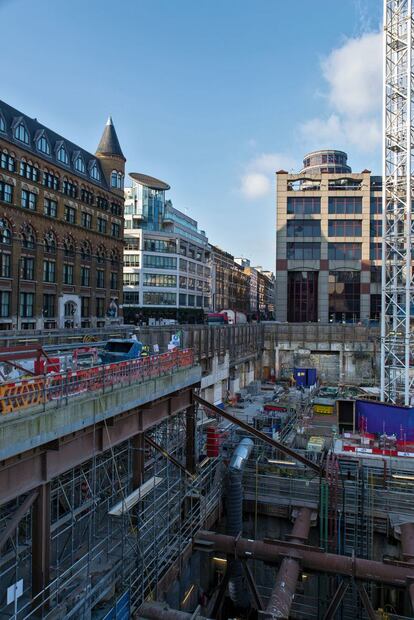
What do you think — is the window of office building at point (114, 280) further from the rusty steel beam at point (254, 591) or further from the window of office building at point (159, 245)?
the rusty steel beam at point (254, 591)

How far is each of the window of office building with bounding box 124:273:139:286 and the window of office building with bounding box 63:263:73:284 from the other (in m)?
30.8

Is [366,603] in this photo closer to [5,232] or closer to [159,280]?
[5,232]

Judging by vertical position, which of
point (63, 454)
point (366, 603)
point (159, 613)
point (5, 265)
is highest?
point (5, 265)

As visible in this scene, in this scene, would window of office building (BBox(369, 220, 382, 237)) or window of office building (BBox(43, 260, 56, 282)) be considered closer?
window of office building (BBox(43, 260, 56, 282))

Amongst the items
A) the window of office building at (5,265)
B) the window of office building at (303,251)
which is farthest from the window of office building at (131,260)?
the window of office building at (5,265)

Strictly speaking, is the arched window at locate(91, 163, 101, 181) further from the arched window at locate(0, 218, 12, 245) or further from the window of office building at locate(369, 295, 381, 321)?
the window of office building at locate(369, 295, 381, 321)

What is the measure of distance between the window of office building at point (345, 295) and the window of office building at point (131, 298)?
3430cm

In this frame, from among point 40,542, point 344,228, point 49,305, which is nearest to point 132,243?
point 49,305

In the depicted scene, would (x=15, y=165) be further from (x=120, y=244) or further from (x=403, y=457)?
(x=403, y=457)

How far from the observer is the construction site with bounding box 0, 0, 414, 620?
35.8 ft

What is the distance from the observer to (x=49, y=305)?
4916 cm

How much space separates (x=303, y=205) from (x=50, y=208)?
113 feet

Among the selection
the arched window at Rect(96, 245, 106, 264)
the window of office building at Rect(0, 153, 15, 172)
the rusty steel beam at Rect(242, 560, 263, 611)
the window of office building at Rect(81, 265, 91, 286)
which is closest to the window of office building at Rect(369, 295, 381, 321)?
the arched window at Rect(96, 245, 106, 264)

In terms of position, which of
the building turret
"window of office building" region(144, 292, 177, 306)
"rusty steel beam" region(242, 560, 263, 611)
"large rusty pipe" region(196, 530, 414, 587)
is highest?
the building turret
